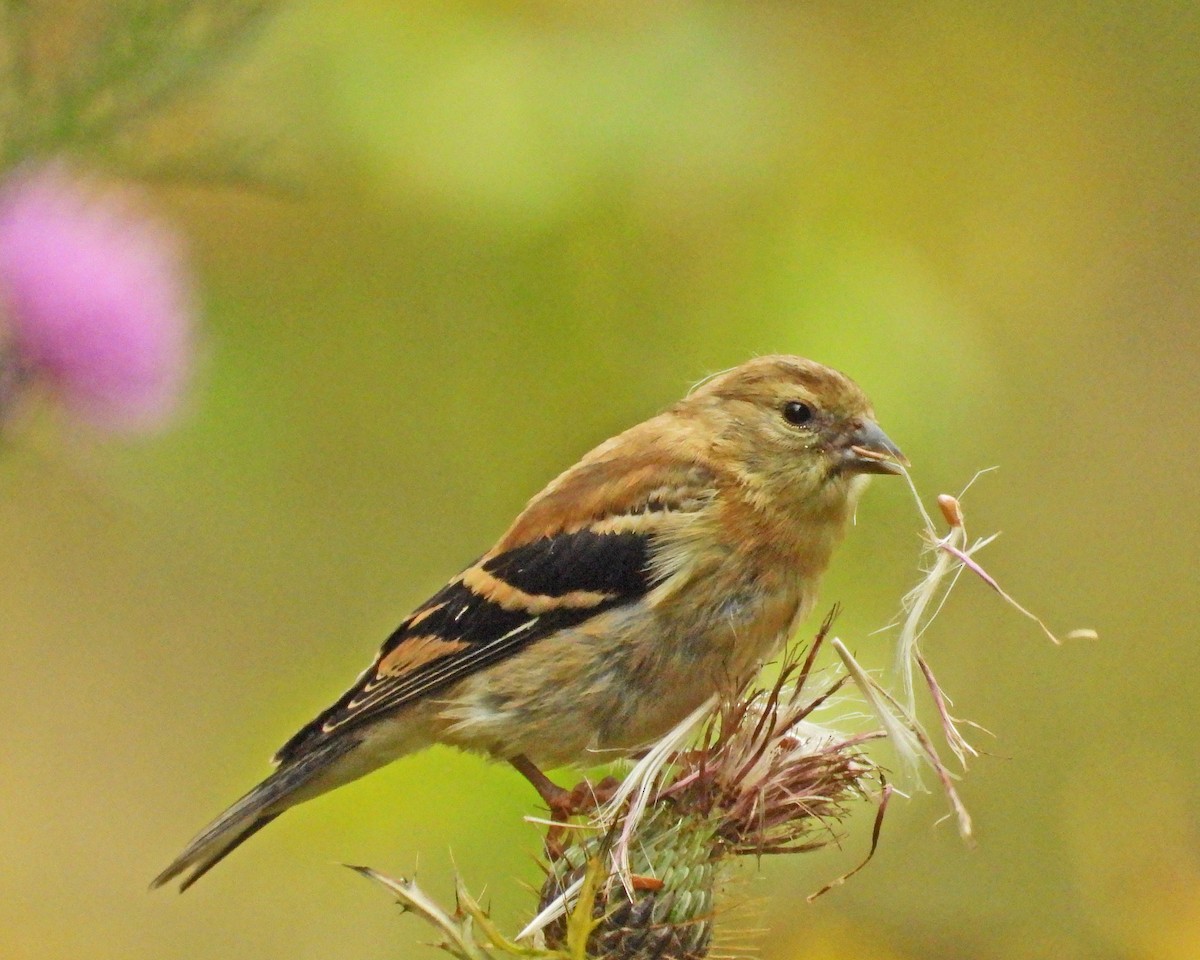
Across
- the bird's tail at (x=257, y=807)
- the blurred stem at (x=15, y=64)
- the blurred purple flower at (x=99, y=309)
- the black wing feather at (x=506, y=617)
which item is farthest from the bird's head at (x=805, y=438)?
the blurred stem at (x=15, y=64)

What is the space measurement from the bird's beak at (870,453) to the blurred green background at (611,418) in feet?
0.69

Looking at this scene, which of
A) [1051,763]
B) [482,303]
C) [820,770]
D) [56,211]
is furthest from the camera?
[1051,763]

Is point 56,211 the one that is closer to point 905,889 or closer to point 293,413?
point 293,413

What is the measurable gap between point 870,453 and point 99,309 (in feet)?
4.70

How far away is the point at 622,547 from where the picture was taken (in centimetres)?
282

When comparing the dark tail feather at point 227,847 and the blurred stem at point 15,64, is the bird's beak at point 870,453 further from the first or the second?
the blurred stem at point 15,64

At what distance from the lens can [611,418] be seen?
122 inches

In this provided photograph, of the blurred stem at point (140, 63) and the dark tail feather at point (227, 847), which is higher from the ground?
the blurred stem at point (140, 63)

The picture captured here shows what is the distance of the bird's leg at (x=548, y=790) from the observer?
262 centimetres

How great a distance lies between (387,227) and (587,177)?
689 millimetres

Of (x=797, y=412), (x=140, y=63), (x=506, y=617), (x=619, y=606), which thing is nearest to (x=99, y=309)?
(x=140, y=63)

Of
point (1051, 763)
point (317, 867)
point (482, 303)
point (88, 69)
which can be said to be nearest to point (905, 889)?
point (1051, 763)

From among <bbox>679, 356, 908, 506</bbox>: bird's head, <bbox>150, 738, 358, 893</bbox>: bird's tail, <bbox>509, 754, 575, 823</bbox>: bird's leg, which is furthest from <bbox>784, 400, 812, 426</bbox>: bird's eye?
<bbox>150, 738, 358, 893</bbox>: bird's tail

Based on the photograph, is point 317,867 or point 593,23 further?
point 593,23
